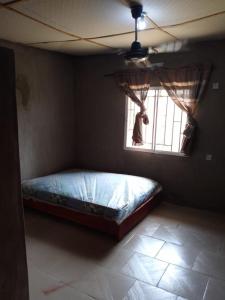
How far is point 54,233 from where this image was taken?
3.12m

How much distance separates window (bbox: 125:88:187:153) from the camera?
3.97m

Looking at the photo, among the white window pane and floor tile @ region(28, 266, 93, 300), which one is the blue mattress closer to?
the white window pane

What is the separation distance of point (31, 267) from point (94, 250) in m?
0.70

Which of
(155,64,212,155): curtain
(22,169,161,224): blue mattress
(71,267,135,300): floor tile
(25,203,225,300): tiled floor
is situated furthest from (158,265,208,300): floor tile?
(155,64,212,155): curtain

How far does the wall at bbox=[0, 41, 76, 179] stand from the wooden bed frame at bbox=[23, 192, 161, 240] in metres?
0.80

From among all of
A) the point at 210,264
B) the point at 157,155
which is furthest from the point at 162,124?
the point at 210,264

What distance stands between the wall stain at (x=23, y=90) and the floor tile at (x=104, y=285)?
2.75 m

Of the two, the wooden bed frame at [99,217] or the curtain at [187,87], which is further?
the curtain at [187,87]

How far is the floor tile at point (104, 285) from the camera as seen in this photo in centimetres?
212

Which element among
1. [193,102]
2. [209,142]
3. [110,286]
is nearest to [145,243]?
[110,286]

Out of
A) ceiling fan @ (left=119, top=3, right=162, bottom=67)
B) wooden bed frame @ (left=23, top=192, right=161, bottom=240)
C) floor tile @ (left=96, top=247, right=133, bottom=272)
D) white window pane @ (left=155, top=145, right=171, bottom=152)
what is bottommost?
floor tile @ (left=96, top=247, right=133, bottom=272)

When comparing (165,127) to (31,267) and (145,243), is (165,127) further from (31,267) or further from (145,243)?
(31,267)

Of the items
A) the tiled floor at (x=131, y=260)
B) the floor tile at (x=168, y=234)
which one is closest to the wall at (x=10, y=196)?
the tiled floor at (x=131, y=260)

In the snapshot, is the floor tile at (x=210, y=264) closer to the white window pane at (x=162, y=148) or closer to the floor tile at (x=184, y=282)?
the floor tile at (x=184, y=282)
